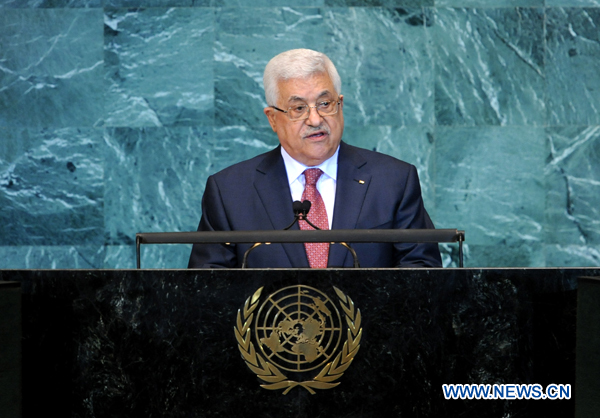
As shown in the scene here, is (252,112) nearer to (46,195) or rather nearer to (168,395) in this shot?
(46,195)

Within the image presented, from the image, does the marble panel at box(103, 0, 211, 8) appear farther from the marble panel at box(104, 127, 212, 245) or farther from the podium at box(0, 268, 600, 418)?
the podium at box(0, 268, 600, 418)

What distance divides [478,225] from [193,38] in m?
2.12

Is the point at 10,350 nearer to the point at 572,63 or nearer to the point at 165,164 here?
the point at 165,164

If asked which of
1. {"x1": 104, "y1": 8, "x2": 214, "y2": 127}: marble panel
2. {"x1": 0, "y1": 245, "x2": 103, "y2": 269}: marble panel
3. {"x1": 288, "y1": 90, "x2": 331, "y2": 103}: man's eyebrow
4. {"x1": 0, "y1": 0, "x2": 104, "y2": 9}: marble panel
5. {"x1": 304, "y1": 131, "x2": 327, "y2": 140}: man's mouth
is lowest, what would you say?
{"x1": 0, "y1": 245, "x2": 103, "y2": 269}: marble panel

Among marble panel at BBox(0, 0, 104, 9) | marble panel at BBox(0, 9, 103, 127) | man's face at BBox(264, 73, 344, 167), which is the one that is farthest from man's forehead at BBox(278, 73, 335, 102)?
marble panel at BBox(0, 0, 104, 9)

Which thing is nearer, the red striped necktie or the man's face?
the red striped necktie

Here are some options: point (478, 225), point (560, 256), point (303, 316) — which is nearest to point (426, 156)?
point (478, 225)

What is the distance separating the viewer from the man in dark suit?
292 centimetres

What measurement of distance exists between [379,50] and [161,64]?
53.4 inches

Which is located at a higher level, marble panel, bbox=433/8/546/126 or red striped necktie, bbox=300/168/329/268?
marble panel, bbox=433/8/546/126

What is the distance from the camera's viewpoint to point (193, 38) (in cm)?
475

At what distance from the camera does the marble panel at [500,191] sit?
15.6 ft

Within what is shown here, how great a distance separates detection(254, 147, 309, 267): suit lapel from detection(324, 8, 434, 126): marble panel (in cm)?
170

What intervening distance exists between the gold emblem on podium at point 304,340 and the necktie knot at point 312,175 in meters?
1.25
